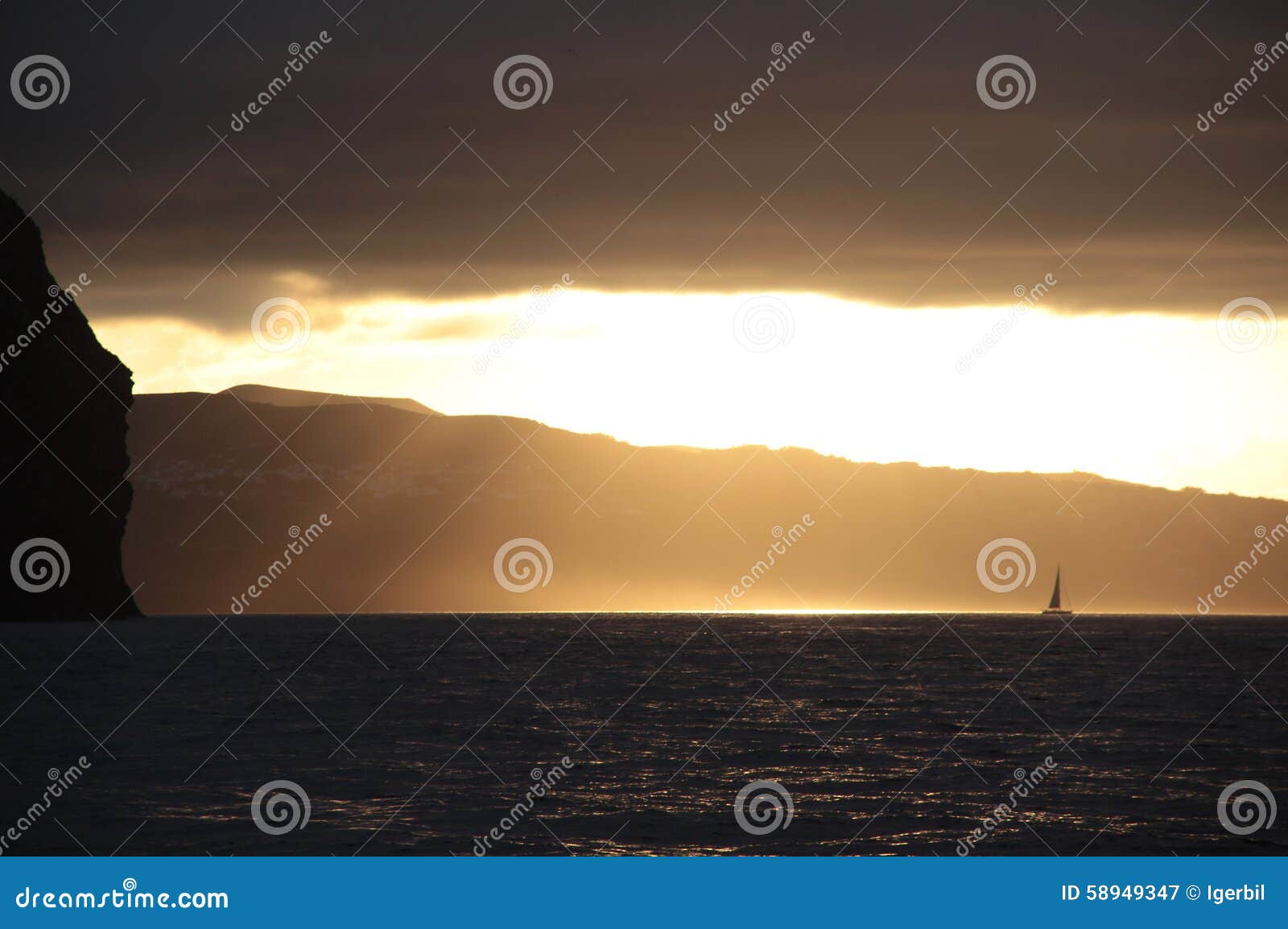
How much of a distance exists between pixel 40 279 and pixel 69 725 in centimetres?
9007

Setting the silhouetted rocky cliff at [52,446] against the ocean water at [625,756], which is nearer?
the ocean water at [625,756]

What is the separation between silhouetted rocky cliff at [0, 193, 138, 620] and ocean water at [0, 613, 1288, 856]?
35.2m

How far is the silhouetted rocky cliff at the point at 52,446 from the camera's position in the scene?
120562 millimetres

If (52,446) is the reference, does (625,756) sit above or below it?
below

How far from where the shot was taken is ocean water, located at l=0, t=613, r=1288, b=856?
93.2 ft

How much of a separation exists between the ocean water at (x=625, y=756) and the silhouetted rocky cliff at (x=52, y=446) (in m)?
35.2

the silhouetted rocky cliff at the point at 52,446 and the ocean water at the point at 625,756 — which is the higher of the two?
the silhouetted rocky cliff at the point at 52,446

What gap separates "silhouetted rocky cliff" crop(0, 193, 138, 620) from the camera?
4747 inches

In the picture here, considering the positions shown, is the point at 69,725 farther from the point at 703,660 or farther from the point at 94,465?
the point at 94,465

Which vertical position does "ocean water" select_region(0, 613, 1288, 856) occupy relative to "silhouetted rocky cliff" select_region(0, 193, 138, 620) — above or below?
below

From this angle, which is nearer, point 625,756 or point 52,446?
point 625,756

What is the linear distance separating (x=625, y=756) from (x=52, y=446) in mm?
102250

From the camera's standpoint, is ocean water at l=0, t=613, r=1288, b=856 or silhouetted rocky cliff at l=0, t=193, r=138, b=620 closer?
ocean water at l=0, t=613, r=1288, b=856

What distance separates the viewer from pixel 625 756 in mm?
40688
